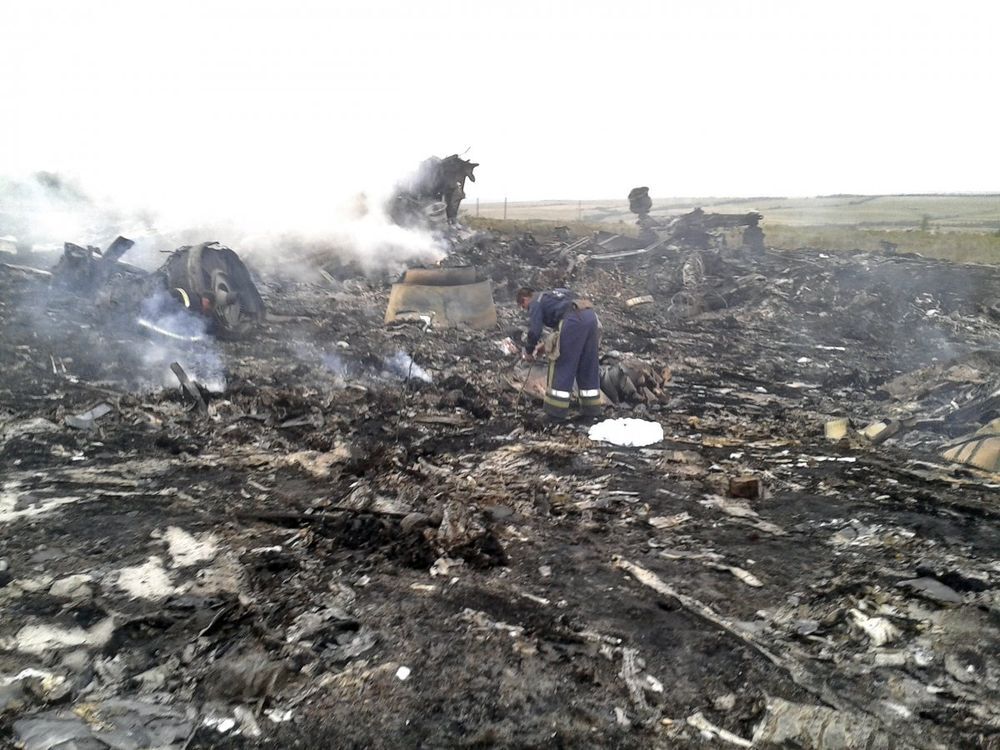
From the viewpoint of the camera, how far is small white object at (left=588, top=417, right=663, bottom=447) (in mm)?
5559

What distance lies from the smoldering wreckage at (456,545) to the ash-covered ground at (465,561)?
0.02m

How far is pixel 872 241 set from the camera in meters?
24.5

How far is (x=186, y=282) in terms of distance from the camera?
25.8ft

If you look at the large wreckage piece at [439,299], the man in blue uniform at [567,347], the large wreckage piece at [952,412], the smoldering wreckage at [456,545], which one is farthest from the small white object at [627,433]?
the large wreckage piece at [439,299]

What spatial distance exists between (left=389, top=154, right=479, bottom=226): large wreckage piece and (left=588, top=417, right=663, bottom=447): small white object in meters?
10.9

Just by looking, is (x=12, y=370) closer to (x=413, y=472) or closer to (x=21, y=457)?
(x=21, y=457)

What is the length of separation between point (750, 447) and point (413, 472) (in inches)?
115

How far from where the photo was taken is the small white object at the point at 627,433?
556cm

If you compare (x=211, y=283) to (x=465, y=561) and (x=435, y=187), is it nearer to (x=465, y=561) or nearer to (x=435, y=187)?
(x=465, y=561)

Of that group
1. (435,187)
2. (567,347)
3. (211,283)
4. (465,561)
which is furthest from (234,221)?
(465,561)

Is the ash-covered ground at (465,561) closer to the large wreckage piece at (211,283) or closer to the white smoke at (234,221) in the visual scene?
the large wreckage piece at (211,283)

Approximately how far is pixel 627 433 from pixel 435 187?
1189 cm

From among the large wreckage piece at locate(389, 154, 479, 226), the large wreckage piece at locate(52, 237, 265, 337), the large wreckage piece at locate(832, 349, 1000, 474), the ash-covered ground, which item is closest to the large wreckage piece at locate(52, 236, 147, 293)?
the large wreckage piece at locate(52, 237, 265, 337)

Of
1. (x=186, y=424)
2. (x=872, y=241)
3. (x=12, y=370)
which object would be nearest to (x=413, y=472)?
(x=186, y=424)
